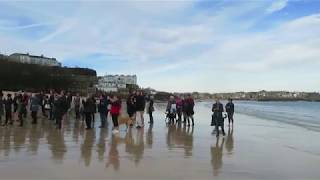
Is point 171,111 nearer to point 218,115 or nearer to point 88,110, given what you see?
point 88,110

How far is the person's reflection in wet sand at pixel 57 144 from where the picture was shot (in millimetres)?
12742

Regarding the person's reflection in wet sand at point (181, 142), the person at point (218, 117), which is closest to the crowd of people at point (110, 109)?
the person at point (218, 117)

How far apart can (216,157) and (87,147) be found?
12.3 ft

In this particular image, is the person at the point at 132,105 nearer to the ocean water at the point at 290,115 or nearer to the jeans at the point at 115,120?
the jeans at the point at 115,120

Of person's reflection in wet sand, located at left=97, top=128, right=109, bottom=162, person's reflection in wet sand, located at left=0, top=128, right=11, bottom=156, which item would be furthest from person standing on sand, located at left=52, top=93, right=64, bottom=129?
person's reflection in wet sand, located at left=97, top=128, right=109, bottom=162

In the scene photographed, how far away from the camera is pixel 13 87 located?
2933 inches

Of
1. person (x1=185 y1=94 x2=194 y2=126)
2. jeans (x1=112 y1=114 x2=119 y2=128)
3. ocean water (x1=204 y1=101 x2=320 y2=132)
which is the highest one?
person (x1=185 y1=94 x2=194 y2=126)

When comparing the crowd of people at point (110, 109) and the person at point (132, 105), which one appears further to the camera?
the person at point (132, 105)

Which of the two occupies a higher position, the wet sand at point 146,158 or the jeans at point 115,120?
the jeans at point 115,120

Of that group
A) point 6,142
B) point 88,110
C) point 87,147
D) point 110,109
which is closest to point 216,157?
point 87,147

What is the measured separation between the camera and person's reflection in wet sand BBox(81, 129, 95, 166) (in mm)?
12291

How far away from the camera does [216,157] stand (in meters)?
13.6

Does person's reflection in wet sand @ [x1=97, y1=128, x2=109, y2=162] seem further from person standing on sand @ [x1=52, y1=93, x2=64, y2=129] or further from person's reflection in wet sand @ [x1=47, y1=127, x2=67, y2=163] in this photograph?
person standing on sand @ [x1=52, y1=93, x2=64, y2=129]

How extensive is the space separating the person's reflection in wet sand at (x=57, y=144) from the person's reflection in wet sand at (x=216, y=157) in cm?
351
